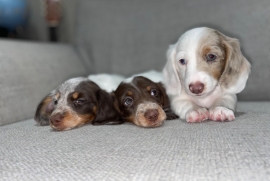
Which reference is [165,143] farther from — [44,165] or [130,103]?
[130,103]

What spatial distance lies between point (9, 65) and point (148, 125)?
1.30m

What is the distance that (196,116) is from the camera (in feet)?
6.59

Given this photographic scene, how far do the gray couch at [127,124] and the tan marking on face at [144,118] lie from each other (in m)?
0.07

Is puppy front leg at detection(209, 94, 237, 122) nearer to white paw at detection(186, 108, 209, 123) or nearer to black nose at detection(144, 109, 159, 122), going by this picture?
white paw at detection(186, 108, 209, 123)

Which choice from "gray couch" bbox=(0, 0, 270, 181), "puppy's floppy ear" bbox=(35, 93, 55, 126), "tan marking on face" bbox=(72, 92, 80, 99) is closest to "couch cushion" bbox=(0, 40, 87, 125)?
"gray couch" bbox=(0, 0, 270, 181)

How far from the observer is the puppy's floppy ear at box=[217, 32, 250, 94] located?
2.23 metres

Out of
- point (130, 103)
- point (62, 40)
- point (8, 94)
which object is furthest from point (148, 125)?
point (62, 40)

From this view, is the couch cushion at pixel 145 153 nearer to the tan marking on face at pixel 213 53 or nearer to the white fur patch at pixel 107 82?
the tan marking on face at pixel 213 53

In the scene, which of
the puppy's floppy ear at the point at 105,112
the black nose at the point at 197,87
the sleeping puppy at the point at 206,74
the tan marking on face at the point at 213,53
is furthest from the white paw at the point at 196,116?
the puppy's floppy ear at the point at 105,112

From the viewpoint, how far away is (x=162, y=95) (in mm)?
2559

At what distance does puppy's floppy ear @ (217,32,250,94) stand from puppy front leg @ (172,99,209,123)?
10.1 inches

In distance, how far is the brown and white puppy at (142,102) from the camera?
6.75 ft

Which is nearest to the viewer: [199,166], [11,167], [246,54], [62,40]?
[199,166]

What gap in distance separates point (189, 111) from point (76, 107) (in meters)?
0.78
